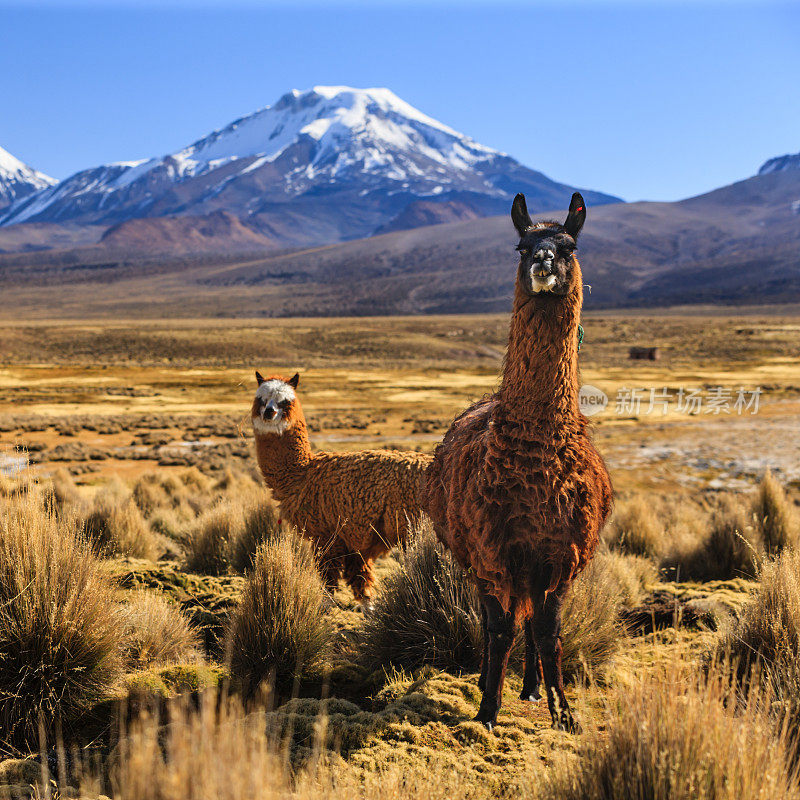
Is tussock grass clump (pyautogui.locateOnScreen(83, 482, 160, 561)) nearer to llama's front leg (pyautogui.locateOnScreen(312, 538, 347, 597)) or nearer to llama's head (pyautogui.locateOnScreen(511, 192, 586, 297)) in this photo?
llama's front leg (pyautogui.locateOnScreen(312, 538, 347, 597))

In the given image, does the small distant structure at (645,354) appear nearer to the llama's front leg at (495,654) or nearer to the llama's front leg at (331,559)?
the llama's front leg at (331,559)

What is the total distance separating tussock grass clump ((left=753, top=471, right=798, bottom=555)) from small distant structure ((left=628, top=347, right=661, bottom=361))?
5163cm

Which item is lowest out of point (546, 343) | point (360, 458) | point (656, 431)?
point (656, 431)

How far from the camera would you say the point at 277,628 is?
3.80 m

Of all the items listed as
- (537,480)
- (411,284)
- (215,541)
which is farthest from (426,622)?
(411,284)

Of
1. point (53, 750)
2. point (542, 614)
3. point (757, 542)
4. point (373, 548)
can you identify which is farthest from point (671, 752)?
point (757, 542)

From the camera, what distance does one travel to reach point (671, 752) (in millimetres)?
2094

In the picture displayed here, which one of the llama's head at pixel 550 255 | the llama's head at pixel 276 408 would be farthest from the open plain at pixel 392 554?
the llama's head at pixel 550 255

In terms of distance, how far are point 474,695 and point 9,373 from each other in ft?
154

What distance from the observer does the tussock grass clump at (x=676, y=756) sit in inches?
79.1

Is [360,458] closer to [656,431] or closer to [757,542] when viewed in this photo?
[757,542]

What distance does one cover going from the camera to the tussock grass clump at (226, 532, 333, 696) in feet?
12.4

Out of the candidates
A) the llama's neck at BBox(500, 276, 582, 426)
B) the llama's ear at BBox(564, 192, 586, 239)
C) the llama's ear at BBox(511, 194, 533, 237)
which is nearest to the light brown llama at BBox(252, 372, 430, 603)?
the llama's neck at BBox(500, 276, 582, 426)

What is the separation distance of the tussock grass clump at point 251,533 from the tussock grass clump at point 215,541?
0.05 meters
